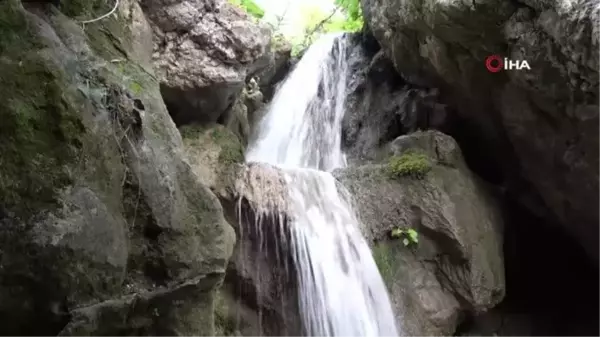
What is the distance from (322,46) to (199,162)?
5.51m

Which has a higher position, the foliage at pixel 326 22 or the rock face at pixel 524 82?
the foliage at pixel 326 22

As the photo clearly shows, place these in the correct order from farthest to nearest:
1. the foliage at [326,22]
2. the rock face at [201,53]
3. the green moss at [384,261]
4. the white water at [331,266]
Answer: the foliage at [326,22], the green moss at [384,261], the rock face at [201,53], the white water at [331,266]

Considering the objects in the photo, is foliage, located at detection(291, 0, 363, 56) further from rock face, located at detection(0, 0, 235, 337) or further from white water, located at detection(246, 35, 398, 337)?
rock face, located at detection(0, 0, 235, 337)

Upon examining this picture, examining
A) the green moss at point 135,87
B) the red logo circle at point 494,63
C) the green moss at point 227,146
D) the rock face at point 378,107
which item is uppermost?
the rock face at point 378,107

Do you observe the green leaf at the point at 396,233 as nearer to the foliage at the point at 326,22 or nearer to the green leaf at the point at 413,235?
the green leaf at the point at 413,235

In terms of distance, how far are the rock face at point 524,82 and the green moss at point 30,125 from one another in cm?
378

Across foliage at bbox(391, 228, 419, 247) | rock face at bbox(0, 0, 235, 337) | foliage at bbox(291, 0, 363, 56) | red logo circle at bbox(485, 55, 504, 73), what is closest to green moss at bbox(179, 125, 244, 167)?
rock face at bbox(0, 0, 235, 337)

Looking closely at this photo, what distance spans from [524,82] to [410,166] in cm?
163

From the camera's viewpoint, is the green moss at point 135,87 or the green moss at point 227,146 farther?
the green moss at point 227,146

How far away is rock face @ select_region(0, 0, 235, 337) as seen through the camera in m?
2.52

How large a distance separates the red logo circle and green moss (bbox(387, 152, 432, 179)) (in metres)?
1.32

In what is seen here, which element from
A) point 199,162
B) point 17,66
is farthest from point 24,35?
point 199,162

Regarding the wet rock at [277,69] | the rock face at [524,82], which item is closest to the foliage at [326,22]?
the wet rock at [277,69]

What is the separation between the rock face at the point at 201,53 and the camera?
5512mm
